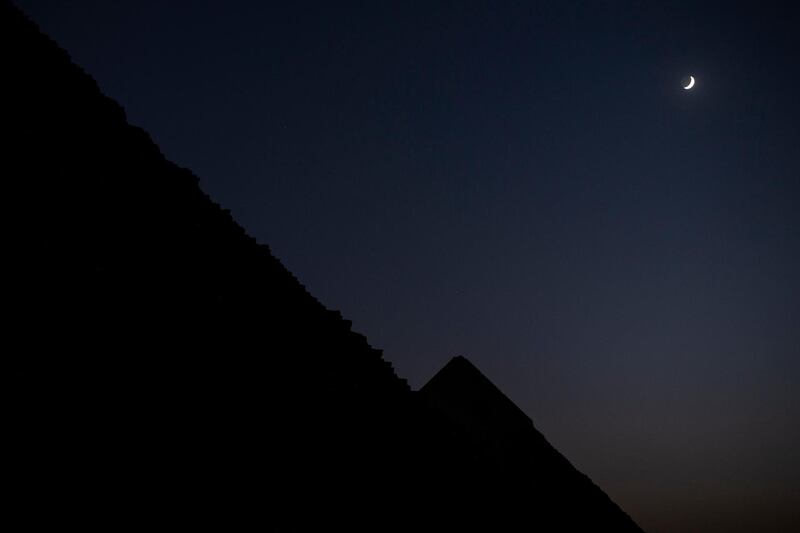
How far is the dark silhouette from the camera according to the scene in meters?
1.92

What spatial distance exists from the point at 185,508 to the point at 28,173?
71.2 inches

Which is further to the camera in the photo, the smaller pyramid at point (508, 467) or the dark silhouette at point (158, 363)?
the smaller pyramid at point (508, 467)

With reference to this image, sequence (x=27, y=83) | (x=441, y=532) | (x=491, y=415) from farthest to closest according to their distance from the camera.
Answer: (x=491, y=415), (x=441, y=532), (x=27, y=83)

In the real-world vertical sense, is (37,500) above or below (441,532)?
below

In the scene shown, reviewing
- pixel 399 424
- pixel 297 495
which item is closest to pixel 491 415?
pixel 399 424

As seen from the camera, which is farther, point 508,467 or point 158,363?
point 508,467

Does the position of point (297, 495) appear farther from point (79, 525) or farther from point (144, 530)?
point (79, 525)

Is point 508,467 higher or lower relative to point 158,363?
higher

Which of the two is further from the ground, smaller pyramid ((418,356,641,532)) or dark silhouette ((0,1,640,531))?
smaller pyramid ((418,356,641,532))

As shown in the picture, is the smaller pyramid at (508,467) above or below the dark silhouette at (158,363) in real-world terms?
above

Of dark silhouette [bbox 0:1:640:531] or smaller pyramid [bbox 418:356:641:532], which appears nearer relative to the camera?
dark silhouette [bbox 0:1:640:531]

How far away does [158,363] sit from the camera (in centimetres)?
259

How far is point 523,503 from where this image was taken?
8125 millimetres

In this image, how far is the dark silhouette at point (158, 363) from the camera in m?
1.92
